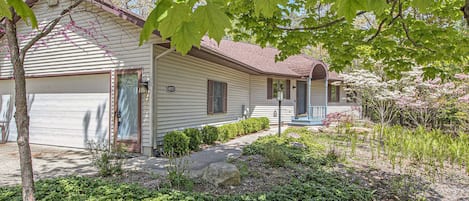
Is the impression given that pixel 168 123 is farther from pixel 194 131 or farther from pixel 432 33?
pixel 432 33

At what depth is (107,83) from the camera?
7184 millimetres

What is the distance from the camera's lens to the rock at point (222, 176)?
398 centimetres

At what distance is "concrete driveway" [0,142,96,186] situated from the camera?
4819mm

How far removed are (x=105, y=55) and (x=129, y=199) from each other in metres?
5.18

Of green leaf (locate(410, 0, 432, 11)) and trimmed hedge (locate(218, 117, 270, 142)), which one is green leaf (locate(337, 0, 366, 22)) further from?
trimmed hedge (locate(218, 117, 270, 142))

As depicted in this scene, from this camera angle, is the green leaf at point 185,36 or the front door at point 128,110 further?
the front door at point 128,110

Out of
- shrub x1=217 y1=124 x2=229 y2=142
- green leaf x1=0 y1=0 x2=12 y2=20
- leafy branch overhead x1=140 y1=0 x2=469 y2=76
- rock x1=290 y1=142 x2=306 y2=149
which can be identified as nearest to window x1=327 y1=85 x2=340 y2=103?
shrub x1=217 y1=124 x2=229 y2=142

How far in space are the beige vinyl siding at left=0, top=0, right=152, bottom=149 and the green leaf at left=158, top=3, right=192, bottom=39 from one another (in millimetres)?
5656

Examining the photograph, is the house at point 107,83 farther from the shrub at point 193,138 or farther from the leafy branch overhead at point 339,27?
the leafy branch overhead at point 339,27

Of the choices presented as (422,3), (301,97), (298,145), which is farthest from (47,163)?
(301,97)

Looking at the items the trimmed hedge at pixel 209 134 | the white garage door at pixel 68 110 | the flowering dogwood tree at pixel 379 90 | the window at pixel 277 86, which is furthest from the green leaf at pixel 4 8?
the window at pixel 277 86

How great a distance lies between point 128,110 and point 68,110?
2350 mm

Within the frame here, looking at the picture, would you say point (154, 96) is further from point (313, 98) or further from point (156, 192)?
point (313, 98)

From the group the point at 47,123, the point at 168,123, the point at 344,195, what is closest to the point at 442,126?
the point at 344,195
